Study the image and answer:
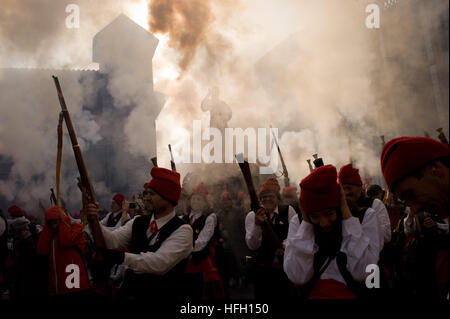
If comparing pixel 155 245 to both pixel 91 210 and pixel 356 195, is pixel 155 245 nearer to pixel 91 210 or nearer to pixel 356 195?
pixel 91 210

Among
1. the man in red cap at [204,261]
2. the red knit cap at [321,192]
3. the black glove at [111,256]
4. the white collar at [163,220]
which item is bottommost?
the man in red cap at [204,261]

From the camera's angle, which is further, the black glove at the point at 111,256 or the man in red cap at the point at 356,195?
the man in red cap at the point at 356,195

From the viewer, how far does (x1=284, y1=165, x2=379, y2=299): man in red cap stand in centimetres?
206

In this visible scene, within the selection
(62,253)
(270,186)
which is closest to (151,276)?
(62,253)

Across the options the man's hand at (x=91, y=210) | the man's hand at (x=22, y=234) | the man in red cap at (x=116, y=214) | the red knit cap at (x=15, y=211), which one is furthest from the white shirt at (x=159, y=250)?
the red knit cap at (x=15, y=211)

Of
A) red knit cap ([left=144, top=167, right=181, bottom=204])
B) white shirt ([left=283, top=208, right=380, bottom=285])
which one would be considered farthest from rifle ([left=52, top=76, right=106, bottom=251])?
white shirt ([left=283, top=208, right=380, bottom=285])

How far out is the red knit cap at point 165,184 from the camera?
2.94m

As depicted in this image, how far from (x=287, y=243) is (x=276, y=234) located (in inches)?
69.1

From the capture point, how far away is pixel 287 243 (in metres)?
2.25

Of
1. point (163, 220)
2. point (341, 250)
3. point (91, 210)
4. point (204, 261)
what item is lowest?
point (204, 261)

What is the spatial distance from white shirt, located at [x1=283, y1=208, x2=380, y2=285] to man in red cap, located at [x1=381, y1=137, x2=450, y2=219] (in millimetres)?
649

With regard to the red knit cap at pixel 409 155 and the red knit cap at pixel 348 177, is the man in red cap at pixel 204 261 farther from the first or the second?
the red knit cap at pixel 409 155

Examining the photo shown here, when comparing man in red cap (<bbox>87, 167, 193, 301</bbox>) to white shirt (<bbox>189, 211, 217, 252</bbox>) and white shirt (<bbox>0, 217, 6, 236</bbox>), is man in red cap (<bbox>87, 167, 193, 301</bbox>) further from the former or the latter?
white shirt (<bbox>0, 217, 6, 236</bbox>)

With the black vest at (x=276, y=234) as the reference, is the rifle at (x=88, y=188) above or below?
above
